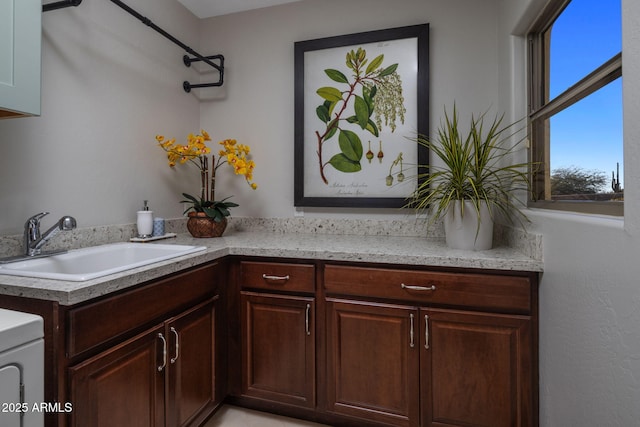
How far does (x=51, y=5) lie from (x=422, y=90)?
1792mm

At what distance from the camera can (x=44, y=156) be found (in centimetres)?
142

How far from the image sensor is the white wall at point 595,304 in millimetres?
746

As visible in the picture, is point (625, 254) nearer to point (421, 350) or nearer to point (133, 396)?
point (421, 350)

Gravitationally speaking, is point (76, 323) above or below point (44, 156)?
below

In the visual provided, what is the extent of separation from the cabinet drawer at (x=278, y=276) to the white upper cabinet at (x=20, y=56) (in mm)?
1027

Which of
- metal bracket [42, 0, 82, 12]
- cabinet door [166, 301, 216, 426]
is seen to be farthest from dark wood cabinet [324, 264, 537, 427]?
metal bracket [42, 0, 82, 12]

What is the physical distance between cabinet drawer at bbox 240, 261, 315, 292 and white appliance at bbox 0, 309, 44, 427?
0.89 metres

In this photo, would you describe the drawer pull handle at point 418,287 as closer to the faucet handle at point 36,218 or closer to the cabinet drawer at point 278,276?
the cabinet drawer at point 278,276

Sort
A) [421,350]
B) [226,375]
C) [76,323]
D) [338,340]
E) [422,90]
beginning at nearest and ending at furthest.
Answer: [76,323] → [421,350] → [338,340] → [226,375] → [422,90]

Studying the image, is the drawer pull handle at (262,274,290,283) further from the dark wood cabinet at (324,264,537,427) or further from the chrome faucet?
the chrome faucet

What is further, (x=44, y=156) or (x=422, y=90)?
(x=422, y=90)

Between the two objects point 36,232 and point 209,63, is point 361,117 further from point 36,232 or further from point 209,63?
point 36,232

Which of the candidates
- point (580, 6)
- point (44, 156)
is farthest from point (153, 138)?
point (580, 6)

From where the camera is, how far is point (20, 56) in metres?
1.03
